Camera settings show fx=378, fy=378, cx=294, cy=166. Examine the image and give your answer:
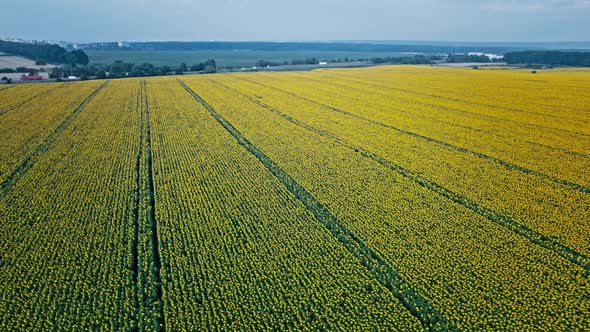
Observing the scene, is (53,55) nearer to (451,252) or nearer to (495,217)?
(495,217)

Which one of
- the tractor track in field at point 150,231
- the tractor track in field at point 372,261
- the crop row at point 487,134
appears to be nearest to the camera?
the tractor track in field at point 372,261

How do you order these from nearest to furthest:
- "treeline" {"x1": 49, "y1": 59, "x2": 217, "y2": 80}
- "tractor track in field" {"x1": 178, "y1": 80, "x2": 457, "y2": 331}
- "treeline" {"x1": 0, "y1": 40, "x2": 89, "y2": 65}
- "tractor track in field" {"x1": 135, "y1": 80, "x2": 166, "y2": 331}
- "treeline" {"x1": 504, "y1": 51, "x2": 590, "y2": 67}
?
1. "tractor track in field" {"x1": 178, "y1": 80, "x2": 457, "y2": 331}
2. "tractor track in field" {"x1": 135, "y1": 80, "x2": 166, "y2": 331}
3. "treeline" {"x1": 49, "y1": 59, "x2": 217, "y2": 80}
4. "treeline" {"x1": 504, "y1": 51, "x2": 590, "y2": 67}
5. "treeline" {"x1": 0, "y1": 40, "x2": 89, "y2": 65}

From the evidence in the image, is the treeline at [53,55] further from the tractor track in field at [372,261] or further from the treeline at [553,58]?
the treeline at [553,58]

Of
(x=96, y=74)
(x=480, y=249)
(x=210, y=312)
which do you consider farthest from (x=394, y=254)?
(x=96, y=74)

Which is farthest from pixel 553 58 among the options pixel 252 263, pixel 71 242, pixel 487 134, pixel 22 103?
pixel 71 242

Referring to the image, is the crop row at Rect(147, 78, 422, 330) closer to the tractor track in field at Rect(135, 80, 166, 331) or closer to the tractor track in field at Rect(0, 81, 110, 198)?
the tractor track in field at Rect(135, 80, 166, 331)

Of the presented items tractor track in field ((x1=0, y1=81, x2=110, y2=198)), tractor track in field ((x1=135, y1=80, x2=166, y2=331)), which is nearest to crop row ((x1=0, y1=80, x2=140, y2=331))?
tractor track in field ((x1=0, y1=81, x2=110, y2=198))

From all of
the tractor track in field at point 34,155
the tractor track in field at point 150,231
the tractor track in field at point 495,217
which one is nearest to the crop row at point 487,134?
the tractor track in field at point 495,217
